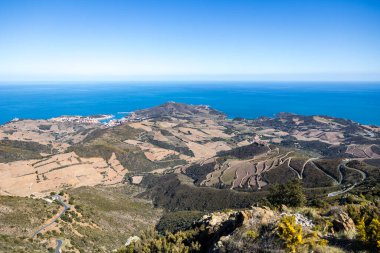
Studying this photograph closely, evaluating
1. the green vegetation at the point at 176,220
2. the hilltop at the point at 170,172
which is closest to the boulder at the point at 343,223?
the hilltop at the point at 170,172

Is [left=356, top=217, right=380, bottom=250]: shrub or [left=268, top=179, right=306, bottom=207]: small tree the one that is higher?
[left=356, top=217, right=380, bottom=250]: shrub

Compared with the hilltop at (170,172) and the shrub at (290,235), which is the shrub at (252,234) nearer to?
the shrub at (290,235)

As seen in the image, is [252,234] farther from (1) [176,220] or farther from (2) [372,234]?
(1) [176,220]

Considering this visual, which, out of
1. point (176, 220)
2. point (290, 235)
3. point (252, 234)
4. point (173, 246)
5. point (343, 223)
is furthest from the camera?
point (176, 220)

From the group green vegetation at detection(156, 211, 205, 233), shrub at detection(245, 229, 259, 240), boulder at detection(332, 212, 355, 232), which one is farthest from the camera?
green vegetation at detection(156, 211, 205, 233)

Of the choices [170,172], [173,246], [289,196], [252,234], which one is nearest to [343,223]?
[252,234]

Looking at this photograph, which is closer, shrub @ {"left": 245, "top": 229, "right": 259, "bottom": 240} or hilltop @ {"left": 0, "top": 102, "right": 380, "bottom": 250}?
shrub @ {"left": 245, "top": 229, "right": 259, "bottom": 240}

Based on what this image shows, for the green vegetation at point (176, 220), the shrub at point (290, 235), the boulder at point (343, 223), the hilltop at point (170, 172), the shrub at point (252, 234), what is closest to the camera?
the shrub at point (290, 235)

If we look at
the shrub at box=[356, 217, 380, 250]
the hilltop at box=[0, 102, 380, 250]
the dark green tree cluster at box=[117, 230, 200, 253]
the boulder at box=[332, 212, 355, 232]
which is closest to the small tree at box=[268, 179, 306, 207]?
the hilltop at box=[0, 102, 380, 250]

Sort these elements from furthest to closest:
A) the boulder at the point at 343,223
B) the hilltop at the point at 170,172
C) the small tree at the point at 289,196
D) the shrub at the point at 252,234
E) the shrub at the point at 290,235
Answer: the hilltop at the point at 170,172 < the small tree at the point at 289,196 < the boulder at the point at 343,223 < the shrub at the point at 252,234 < the shrub at the point at 290,235

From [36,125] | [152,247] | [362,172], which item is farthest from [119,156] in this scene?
[36,125]

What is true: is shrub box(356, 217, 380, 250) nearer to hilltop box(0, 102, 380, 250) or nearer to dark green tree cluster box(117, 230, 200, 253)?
hilltop box(0, 102, 380, 250)
